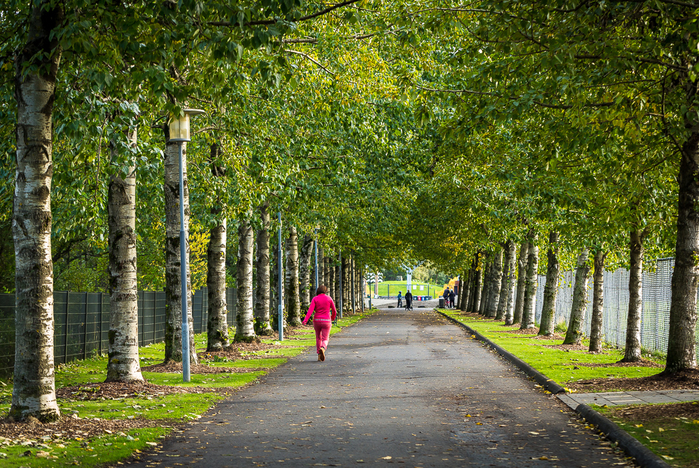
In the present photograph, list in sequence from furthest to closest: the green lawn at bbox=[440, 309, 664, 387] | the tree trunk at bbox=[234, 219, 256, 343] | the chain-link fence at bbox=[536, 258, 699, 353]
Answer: the tree trunk at bbox=[234, 219, 256, 343], the chain-link fence at bbox=[536, 258, 699, 353], the green lawn at bbox=[440, 309, 664, 387]

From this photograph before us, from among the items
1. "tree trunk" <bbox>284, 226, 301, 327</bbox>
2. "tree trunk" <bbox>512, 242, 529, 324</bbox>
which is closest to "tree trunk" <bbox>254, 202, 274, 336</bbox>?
"tree trunk" <bbox>284, 226, 301, 327</bbox>

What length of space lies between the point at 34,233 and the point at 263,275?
1842 centimetres

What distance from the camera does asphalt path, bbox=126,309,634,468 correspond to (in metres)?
7.77

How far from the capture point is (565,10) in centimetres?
1013

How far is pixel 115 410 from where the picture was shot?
10766 mm

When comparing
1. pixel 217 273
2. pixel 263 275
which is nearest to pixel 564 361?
pixel 217 273

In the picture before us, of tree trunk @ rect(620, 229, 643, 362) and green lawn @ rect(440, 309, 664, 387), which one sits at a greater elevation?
tree trunk @ rect(620, 229, 643, 362)

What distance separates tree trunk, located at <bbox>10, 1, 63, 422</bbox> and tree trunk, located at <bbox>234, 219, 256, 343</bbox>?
14.0 meters

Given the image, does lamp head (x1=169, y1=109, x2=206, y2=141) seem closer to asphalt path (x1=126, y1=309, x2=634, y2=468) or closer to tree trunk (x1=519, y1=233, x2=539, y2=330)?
asphalt path (x1=126, y1=309, x2=634, y2=468)

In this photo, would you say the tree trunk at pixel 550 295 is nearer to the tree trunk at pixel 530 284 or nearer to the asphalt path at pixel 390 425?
the tree trunk at pixel 530 284

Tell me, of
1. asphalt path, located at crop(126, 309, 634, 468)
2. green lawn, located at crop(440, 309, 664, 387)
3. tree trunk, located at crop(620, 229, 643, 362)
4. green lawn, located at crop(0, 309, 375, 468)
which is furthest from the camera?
tree trunk, located at crop(620, 229, 643, 362)

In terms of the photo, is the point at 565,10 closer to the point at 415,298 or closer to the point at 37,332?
the point at 37,332

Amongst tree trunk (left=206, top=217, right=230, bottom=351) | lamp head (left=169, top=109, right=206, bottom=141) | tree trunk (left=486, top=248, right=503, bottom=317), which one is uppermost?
lamp head (left=169, top=109, right=206, bottom=141)

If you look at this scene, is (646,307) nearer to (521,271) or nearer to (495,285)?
(521,271)
